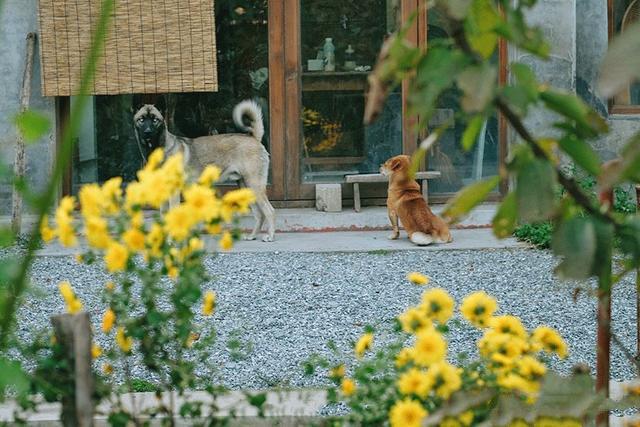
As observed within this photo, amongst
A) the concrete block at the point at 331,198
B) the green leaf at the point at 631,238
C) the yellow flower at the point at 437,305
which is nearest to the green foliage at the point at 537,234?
the concrete block at the point at 331,198

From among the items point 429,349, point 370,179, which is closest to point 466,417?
point 429,349

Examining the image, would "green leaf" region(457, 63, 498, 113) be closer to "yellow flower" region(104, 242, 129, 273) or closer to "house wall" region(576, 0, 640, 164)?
"yellow flower" region(104, 242, 129, 273)

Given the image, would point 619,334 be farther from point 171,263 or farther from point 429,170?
point 429,170

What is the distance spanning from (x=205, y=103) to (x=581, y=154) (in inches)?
364

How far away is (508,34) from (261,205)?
8019 mm

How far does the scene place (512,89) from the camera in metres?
1.41

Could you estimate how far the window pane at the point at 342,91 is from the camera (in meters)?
10.4

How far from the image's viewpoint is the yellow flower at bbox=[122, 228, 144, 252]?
219 cm

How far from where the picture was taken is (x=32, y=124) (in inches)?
47.4

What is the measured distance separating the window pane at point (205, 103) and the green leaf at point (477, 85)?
9.18m

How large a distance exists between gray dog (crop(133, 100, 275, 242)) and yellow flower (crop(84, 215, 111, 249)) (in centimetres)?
725

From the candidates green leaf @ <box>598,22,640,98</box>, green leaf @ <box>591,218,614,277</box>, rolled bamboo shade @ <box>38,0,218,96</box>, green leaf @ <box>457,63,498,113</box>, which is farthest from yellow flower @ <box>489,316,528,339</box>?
rolled bamboo shade @ <box>38,0,218,96</box>

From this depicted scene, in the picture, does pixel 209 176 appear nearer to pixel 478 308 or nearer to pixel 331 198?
pixel 478 308

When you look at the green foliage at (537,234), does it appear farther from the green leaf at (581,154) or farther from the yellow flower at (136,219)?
the green leaf at (581,154)
